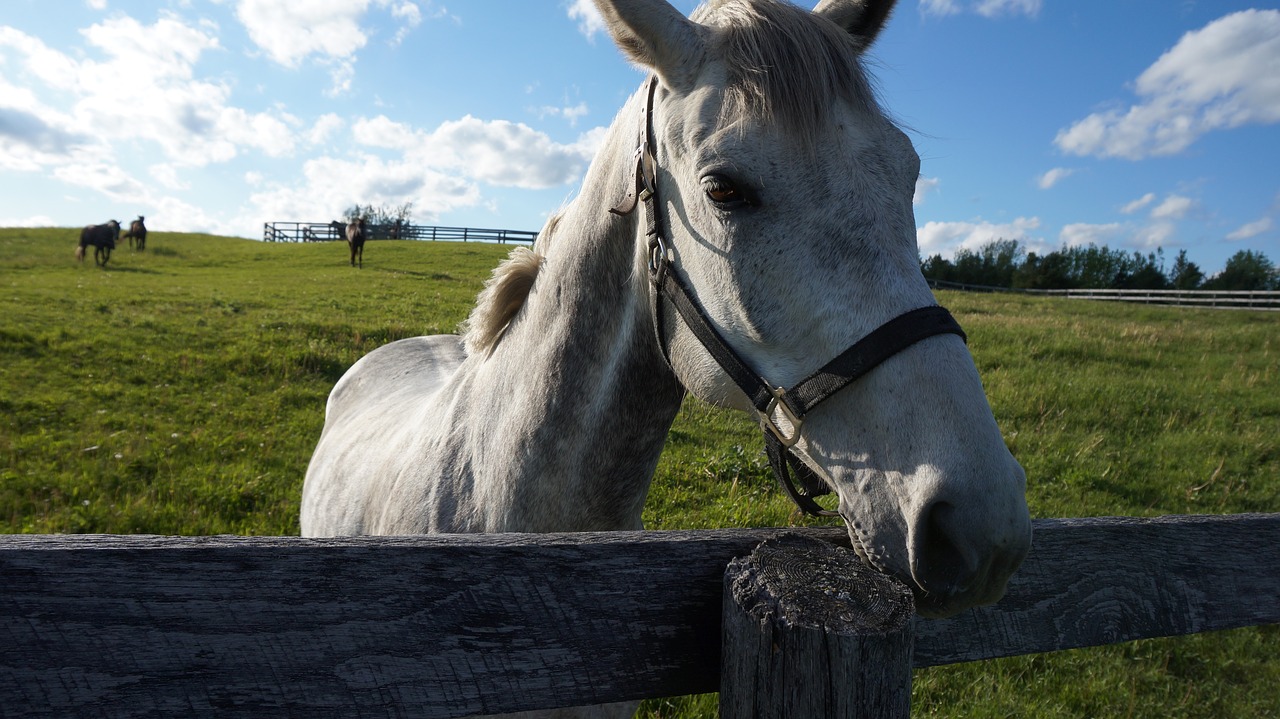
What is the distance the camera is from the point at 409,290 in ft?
62.7

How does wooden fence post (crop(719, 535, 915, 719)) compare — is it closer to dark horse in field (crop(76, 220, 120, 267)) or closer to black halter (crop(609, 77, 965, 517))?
black halter (crop(609, 77, 965, 517))

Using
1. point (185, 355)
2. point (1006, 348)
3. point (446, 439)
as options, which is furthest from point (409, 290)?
point (446, 439)

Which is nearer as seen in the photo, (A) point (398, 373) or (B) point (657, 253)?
(B) point (657, 253)

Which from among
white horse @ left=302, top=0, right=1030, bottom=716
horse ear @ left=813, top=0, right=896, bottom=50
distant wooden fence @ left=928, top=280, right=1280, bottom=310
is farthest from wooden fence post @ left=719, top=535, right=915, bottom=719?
distant wooden fence @ left=928, top=280, right=1280, bottom=310

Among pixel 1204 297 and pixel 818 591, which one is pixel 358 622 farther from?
pixel 1204 297

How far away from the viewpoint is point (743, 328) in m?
1.75

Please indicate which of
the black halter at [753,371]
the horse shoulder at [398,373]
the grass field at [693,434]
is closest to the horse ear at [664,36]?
the black halter at [753,371]

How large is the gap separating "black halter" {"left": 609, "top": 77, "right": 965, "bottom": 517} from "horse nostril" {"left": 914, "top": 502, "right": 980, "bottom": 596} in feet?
1.11

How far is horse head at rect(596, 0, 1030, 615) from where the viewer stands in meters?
1.40

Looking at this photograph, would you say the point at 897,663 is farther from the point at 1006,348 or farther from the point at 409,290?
the point at 409,290

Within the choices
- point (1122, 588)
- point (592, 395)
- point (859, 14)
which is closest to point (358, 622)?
point (592, 395)

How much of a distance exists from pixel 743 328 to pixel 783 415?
24cm

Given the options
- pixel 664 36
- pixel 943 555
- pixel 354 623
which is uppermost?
pixel 664 36

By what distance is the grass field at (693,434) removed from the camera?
13.3ft
